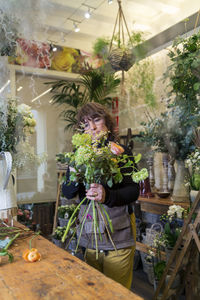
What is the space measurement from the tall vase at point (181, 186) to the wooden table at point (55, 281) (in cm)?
173

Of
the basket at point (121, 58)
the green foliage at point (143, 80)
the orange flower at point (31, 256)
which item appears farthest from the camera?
the green foliage at point (143, 80)

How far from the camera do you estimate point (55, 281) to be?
0.93 metres

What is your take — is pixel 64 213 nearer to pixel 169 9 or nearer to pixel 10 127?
pixel 10 127

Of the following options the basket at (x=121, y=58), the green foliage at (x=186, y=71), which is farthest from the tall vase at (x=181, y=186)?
the basket at (x=121, y=58)

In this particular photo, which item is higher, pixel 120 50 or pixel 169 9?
pixel 169 9

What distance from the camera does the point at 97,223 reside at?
57.6 inches

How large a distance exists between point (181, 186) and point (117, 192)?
137cm

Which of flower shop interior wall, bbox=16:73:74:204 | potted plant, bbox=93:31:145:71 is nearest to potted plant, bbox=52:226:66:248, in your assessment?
flower shop interior wall, bbox=16:73:74:204

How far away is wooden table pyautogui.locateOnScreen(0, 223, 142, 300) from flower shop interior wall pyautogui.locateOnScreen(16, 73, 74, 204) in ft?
11.2

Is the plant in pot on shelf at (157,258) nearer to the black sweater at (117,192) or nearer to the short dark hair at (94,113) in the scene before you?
the black sweater at (117,192)

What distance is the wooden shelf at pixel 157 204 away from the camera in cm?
265

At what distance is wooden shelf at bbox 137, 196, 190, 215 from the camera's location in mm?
2650

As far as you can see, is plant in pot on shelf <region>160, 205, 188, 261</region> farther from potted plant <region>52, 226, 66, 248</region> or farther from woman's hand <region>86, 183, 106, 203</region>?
potted plant <region>52, 226, 66, 248</region>

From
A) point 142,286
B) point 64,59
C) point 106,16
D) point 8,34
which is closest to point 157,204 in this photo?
point 142,286
